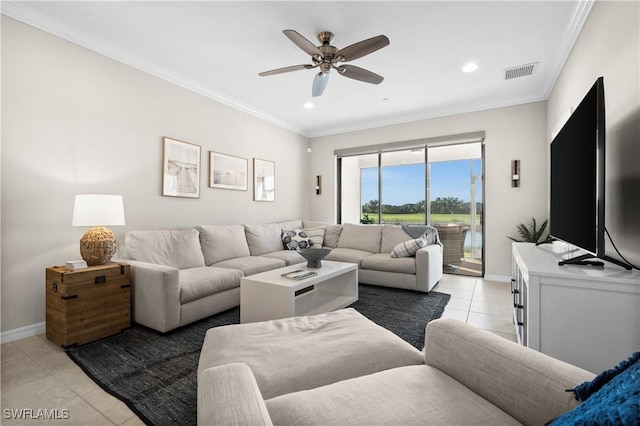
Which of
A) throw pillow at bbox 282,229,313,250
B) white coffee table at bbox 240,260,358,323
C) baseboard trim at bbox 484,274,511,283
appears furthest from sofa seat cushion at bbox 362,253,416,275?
baseboard trim at bbox 484,274,511,283

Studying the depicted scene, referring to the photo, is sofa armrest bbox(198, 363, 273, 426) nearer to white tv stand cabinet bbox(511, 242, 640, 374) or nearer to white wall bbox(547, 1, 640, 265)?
white tv stand cabinet bbox(511, 242, 640, 374)

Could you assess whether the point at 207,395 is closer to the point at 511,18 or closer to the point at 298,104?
the point at 511,18

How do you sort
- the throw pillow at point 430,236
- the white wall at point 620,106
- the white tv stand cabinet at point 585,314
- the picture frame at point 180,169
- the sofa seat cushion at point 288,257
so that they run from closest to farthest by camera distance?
the white tv stand cabinet at point 585,314
the white wall at point 620,106
the picture frame at point 180,169
the sofa seat cushion at point 288,257
the throw pillow at point 430,236

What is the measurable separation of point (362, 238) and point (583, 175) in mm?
3224

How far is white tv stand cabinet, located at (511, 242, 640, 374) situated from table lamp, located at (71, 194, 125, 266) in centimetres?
303

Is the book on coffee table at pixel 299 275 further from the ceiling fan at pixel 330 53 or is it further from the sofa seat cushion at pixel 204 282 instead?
the ceiling fan at pixel 330 53

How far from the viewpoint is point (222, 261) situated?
353cm

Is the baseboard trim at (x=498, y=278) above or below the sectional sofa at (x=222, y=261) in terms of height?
below

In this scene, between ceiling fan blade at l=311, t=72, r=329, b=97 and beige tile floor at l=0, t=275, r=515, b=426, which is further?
ceiling fan blade at l=311, t=72, r=329, b=97

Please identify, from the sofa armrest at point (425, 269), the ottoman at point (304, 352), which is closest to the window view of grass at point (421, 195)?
the sofa armrest at point (425, 269)

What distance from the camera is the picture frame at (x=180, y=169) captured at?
3.43 m

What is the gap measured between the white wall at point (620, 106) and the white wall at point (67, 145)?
4.07 metres

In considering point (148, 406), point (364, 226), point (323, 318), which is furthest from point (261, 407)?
point (364, 226)

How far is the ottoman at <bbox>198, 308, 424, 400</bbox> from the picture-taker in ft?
3.43
